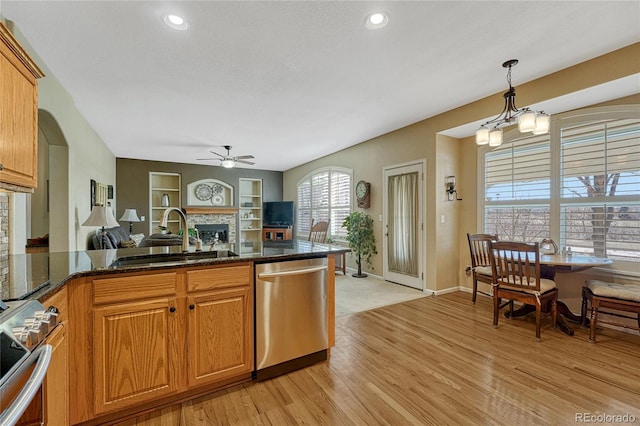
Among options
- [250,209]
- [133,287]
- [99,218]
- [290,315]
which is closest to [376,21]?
[290,315]

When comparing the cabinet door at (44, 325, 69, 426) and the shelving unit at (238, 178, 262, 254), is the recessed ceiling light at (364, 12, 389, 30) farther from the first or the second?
the shelving unit at (238, 178, 262, 254)

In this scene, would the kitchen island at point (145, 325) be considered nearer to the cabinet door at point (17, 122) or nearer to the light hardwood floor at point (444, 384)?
the light hardwood floor at point (444, 384)

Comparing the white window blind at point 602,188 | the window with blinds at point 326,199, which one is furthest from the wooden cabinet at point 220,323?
the window with blinds at point 326,199

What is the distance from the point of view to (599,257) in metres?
3.12

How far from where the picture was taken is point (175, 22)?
205cm

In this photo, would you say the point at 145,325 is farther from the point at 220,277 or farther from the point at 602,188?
the point at 602,188

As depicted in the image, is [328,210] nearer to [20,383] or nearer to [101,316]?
[101,316]

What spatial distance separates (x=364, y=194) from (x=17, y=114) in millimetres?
4700

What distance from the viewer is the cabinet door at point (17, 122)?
1.48 meters

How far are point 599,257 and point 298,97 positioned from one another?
3.82 m

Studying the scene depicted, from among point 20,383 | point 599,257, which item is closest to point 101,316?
point 20,383

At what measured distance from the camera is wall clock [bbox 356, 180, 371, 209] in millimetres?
5508

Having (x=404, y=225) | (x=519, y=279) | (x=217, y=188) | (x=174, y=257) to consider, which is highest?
(x=217, y=188)

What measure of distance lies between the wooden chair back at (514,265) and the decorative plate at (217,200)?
7286 mm
